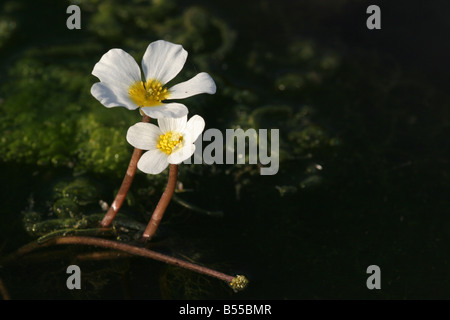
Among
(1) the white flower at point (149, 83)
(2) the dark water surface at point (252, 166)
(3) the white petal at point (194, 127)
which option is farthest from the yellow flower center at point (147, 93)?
(2) the dark water surface at point (252, 166)

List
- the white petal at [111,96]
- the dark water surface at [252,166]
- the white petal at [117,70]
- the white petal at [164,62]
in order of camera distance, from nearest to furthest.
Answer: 1. the white petal at [111,96]
2. the white petal at [117,70]
3. the white petal at [164,62]
4. the dark water surface at [252,166]

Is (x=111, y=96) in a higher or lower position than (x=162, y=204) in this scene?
higher

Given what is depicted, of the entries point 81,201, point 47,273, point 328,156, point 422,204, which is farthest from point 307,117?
point 47,273

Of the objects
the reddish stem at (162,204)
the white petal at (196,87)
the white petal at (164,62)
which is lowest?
the reddish stem at (162,204)

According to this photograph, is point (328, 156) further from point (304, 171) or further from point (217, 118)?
point (217, 118)

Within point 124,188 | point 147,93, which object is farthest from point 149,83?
point 124,188

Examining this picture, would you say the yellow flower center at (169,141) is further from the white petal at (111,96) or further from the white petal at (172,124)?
the white petal at (111,96)

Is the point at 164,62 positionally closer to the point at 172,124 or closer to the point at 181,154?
the point at 172,124
